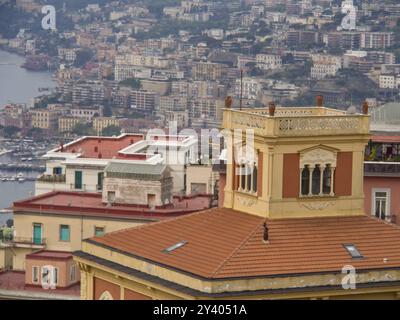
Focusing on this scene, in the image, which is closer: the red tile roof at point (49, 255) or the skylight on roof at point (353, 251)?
the skylight on roof at point (353, 251)

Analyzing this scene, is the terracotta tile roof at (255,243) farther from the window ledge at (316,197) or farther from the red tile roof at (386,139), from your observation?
the red tile roof at (386,139)

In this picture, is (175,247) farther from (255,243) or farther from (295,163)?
(295,163)

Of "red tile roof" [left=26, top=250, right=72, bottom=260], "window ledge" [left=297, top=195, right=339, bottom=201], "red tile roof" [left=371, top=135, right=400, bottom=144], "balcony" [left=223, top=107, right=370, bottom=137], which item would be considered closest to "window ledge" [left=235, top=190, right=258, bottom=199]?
"window ledge" [left=297, top=195, right=339, bottom=201]

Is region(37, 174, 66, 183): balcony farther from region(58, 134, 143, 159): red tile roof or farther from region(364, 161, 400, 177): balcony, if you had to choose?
region(364, 161, 400, 177): balcony

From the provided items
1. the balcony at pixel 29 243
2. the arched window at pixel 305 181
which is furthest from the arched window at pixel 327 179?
the balcony at pixel 29 243

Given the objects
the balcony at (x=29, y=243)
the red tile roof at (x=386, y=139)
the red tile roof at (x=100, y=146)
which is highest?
the red tile roof at (x=386, y=139)

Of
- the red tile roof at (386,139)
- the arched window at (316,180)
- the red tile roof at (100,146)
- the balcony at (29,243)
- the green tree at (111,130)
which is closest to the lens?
the arched window at (316,180)

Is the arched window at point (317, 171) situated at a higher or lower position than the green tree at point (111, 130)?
higher

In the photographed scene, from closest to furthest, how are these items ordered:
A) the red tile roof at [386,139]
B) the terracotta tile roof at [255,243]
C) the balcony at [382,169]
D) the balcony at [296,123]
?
1. the terracotta tile roof at [255,243]
2. the balcony at [296,123]
3. the balcony at [382,169]
4. the red tile roof at [386,139]
